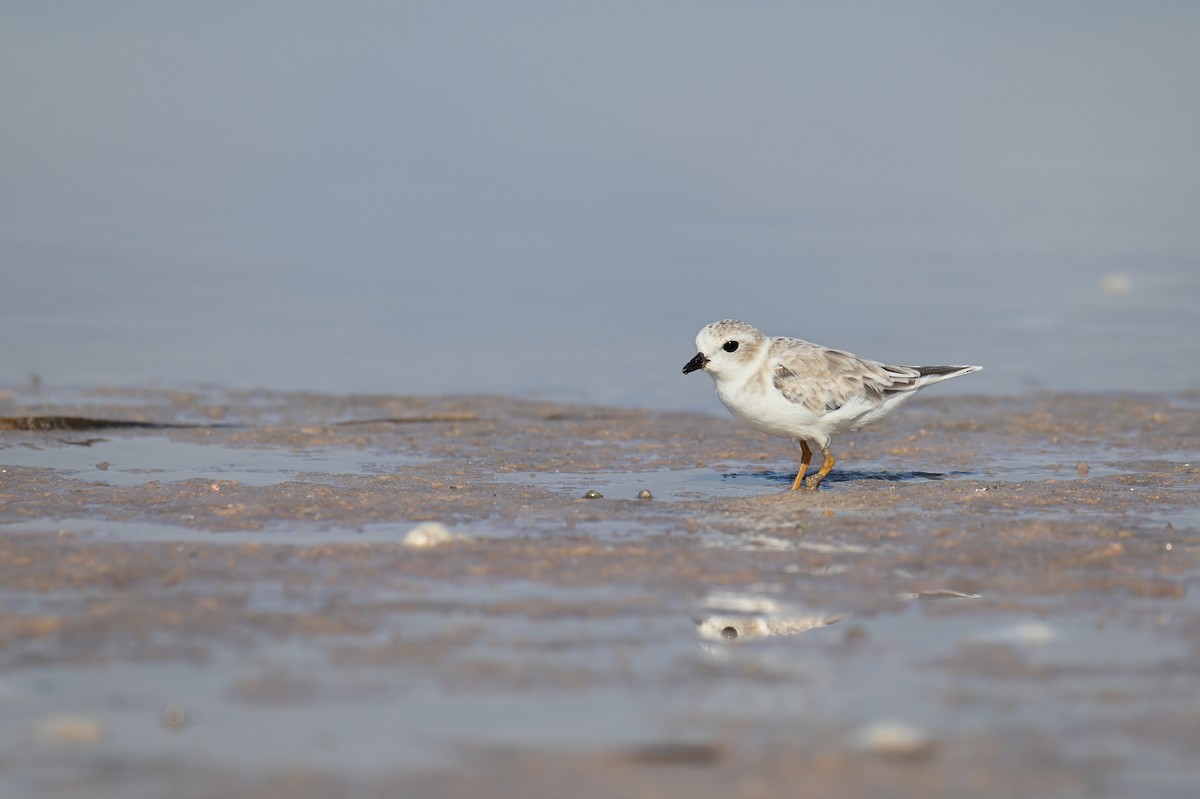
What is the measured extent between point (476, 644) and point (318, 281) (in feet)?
39.1

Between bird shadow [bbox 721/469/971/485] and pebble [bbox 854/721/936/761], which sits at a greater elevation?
bird shadow [bbox 721/469/971/485]

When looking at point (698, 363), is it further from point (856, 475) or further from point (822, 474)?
point (856, 475)

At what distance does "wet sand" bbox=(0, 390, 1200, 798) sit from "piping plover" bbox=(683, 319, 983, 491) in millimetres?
401

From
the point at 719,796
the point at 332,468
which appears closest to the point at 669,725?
the point at 719,796

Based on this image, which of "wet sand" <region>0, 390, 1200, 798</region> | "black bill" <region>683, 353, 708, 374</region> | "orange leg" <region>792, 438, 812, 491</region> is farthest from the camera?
"black bill" <region>683, 353, 708, 374</region>

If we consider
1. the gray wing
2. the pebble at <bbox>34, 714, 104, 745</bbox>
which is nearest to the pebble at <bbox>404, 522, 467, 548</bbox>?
the pebble at <bbox>34, 714, 104, 745</bbox>

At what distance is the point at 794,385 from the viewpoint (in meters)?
8.65

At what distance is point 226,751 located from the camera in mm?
4000

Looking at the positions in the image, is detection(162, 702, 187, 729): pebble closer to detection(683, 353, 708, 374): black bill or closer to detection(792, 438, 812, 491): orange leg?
detection(792, 438, 812, 491): orange leg

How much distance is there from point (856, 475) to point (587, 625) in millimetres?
4203

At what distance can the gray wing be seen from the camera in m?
8.65

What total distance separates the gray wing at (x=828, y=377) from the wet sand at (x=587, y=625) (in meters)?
0.54

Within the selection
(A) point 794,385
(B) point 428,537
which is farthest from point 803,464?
(B) point 428,537

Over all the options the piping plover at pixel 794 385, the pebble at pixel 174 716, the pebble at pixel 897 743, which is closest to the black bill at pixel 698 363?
the piping plover at pixel 794 385
